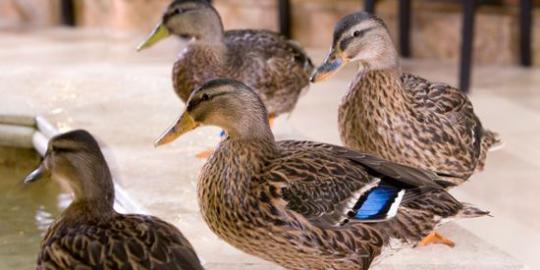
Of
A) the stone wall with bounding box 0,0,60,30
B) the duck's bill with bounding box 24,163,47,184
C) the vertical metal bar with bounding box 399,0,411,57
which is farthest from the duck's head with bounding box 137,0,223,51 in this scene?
the stone wall with bounding box 0,0,60,30

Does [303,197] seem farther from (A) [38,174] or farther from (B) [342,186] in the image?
(A) [38,174]

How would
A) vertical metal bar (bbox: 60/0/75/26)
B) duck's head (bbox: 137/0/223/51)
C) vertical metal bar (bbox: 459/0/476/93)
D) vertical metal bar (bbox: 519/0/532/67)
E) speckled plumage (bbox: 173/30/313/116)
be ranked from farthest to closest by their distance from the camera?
1. vertical metal bar (bbox: 60/0/75/26)
2. vertical metal bar (bbox: 519/0/532/67)
3. vertical metal bar (bbox: 459/0/476/93)
4. duck's head (bbox: 137/0/223/51)
5. speckled plumage (bbox: 173/30/313/116)

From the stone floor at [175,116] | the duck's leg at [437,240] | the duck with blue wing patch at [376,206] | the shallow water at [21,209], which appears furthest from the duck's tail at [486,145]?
the shallow water at [21,209]

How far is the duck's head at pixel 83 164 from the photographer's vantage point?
97.0 inches

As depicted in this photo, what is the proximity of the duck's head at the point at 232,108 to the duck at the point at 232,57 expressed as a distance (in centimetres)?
123

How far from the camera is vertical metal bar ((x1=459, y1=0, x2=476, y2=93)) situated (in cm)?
504

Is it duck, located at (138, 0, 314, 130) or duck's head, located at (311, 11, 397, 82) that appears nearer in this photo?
duck's head, located at (311, 11, 397, 82)

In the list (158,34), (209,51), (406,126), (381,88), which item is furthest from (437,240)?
(158,34)

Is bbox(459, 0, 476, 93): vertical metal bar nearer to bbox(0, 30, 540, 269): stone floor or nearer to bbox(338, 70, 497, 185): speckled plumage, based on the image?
bbox(0, 30, 540, 269): stone floor

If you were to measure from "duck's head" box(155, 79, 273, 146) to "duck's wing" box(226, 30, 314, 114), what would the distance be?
129 cm

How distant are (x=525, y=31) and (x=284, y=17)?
133cm

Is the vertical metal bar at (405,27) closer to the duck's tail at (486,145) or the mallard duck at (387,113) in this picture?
the duck's tail at (486,145)

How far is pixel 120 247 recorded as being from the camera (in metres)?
2.28

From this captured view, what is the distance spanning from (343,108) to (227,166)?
640mm
